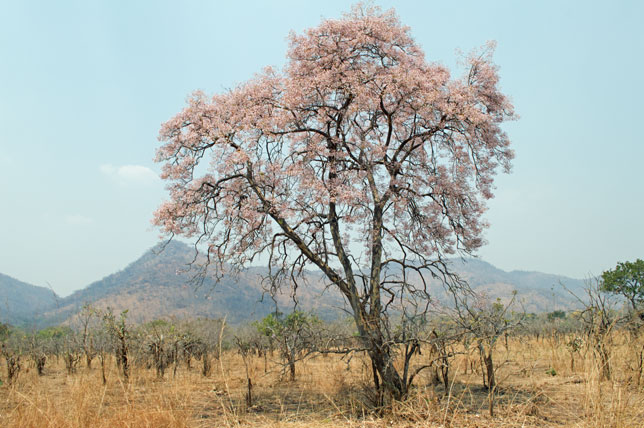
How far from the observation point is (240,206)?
34.4ft

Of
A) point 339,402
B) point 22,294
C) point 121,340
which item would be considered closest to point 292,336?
point 339,402

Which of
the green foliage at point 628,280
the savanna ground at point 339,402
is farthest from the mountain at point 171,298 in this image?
the savanna ground at point 339,402

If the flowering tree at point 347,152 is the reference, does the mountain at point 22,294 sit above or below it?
below

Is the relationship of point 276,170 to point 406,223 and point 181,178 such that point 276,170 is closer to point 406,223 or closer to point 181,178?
point 181,178

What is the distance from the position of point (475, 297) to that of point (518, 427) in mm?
4563

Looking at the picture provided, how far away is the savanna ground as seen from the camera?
16.1 ft

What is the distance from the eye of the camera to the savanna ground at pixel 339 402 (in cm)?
492

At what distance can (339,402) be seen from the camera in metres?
8.89

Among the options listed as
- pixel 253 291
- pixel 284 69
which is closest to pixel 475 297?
pixel 284 69

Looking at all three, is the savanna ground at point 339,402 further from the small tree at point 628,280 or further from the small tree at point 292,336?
the small tree at point 628,280

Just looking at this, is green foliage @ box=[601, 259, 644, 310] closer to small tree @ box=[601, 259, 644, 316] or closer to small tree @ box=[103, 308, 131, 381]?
small tree @ box=[601, 259, 644, 316]

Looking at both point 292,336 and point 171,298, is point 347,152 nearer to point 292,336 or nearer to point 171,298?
point 292,336

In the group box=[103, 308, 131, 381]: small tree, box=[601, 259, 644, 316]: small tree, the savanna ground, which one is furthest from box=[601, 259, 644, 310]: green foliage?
box=[103, 308, 131, 381]: small tree

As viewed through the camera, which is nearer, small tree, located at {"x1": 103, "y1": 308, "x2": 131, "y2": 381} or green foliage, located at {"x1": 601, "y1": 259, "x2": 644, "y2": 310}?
small tree, located at {"x1": 103, "y1": 308, "x2": 131, "y2": 381}
